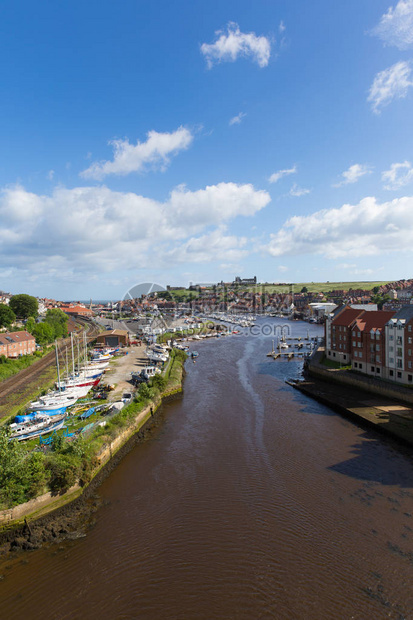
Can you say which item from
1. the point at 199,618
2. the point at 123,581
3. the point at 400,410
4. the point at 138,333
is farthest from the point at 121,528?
the point at 138,333

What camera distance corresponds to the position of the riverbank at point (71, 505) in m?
13.1

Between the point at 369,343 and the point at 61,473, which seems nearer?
the point at 61,473

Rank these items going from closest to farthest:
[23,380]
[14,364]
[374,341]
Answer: [374,341] → [23,380] → [14,364]

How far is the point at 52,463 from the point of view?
49.8 feet

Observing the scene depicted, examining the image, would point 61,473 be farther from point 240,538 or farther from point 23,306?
point 23,306

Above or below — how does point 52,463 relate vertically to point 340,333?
below

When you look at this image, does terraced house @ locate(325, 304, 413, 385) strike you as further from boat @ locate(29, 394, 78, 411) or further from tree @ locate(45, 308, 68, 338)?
tree @ locate(45, 308, 68, 338)

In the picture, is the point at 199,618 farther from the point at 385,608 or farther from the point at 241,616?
the point at 385,608

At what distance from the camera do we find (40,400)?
26391mm

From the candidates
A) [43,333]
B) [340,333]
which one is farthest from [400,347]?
[43,333]

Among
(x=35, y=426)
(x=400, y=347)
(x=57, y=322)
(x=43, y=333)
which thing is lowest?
(x=35, y=426)

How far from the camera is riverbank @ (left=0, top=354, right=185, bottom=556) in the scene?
43.0 feet

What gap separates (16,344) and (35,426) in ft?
98.2

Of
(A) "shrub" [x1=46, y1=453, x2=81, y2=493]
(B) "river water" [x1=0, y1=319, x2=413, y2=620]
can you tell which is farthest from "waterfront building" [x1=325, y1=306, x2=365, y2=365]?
(A) "shrub" [x1=46, y1=453, x2=81, y2=493]
